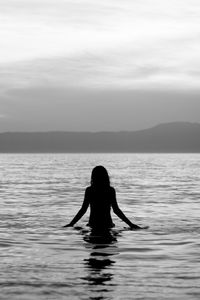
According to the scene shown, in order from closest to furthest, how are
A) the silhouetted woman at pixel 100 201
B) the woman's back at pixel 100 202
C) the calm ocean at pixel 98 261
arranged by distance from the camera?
1. the calm ocean at pixel 98 261
2. the silhouetted woman at pixel 100 201
3. the woman's back at pixel 100 202

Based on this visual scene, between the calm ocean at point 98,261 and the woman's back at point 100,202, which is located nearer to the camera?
the calm ocean at point 98,261

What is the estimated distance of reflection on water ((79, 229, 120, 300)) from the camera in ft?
28.9

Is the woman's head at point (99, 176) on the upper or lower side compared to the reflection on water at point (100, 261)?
upper

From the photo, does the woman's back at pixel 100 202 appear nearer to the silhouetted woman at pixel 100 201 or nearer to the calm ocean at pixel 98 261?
the silhouetted woman at pixel 100 201

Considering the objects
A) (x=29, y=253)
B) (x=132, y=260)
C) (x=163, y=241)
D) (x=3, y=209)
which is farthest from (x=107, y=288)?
(x=3, y=209)

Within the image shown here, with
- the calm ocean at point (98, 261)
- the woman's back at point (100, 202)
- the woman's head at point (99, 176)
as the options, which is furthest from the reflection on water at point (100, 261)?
the woman's head at point (99, 176)

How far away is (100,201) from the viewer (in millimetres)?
14250

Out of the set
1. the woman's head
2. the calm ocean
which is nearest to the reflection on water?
the calm ocean

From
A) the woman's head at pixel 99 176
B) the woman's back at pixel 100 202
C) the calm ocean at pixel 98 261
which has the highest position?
the woman's head at pixel 99 176

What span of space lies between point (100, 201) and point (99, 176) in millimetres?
786

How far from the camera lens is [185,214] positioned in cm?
2241

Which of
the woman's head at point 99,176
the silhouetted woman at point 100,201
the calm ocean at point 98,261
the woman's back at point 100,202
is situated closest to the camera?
the calm ocean at point 98,261

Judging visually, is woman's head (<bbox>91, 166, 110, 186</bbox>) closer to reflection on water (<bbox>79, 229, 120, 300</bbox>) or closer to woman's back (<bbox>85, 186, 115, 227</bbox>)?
woman's back (<bbox>85, 186, 115, 227</bbox>)

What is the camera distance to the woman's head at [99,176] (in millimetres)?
13625
